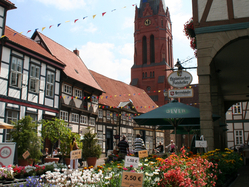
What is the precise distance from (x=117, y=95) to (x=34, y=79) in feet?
55.6

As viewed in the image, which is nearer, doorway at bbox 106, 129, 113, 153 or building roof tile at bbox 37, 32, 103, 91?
building roof tile at bbox 37, 32, 103, 91

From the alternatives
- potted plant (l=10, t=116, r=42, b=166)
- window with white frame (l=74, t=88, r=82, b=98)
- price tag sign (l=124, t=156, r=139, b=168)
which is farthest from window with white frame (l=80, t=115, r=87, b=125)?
price tag sign (l=124, t=156, r=139, b=168)

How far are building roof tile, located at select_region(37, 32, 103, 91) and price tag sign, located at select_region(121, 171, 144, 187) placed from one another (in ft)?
62.2

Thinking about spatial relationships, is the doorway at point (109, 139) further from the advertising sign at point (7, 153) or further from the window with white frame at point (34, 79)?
the advertising sign at point (7, 153)

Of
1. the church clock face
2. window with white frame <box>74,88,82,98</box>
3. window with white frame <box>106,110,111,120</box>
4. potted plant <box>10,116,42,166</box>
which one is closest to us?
potted plant <box>10,116,42,166</box>

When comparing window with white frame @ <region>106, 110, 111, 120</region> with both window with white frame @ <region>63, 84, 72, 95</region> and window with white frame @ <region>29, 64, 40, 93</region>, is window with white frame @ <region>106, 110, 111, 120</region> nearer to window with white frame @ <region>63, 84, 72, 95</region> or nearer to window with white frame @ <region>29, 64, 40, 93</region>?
window with white frame @ <region>63, 84, 72, 95</region>

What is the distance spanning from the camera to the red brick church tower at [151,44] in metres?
61.9

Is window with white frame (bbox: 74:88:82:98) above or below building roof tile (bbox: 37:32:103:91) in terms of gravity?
below

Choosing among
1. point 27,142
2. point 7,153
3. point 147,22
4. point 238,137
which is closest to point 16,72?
point 27,142

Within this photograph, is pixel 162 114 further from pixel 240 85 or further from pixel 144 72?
pixel 144 72

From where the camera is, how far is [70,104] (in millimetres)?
23234

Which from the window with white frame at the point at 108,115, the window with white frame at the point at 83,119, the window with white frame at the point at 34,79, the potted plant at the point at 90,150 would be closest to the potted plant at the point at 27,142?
the potted plant at the point at 90,150

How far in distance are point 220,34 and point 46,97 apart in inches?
555

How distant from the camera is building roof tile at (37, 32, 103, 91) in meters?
24.0
